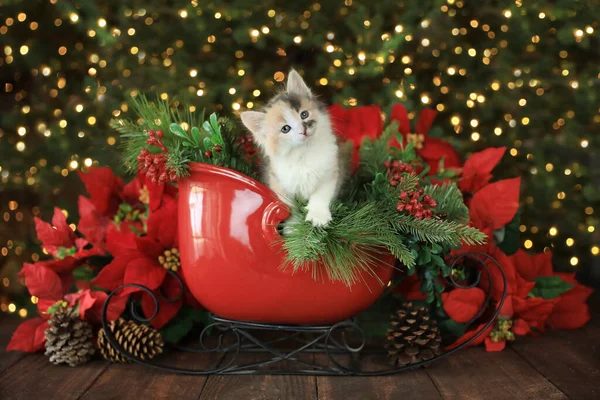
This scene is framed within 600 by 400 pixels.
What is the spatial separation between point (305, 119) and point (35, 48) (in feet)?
3.25

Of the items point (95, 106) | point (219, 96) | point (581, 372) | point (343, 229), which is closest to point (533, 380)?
point (581, 372)

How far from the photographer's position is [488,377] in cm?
110

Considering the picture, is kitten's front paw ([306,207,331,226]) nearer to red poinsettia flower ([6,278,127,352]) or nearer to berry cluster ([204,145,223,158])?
berry cluster ([204,145,223,158])

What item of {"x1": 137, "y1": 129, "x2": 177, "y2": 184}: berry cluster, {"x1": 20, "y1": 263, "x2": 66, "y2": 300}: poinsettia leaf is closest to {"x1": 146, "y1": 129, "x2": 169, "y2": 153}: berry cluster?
{"x1": 137, "y1": 129, "x2": 177, "y2": 184}: berry cluster

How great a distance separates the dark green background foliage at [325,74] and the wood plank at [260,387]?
724mm

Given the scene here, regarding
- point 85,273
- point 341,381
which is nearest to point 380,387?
point 341,381

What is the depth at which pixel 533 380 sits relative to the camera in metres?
1.08

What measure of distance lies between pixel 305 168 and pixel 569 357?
68 centimetres

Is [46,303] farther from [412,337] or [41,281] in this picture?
[412,337]

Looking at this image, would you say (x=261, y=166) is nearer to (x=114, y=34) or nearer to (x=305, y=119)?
(x=305, y=119)

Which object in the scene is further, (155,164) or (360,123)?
(360,123)

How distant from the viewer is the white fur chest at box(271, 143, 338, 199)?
1033mm

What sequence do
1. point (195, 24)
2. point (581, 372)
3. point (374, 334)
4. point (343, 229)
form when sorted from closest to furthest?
1. point (343, 229)
2. point (581, 372)
3. point (374, 334)
4. point (195, 24)

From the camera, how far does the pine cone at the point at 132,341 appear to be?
3.83ft
